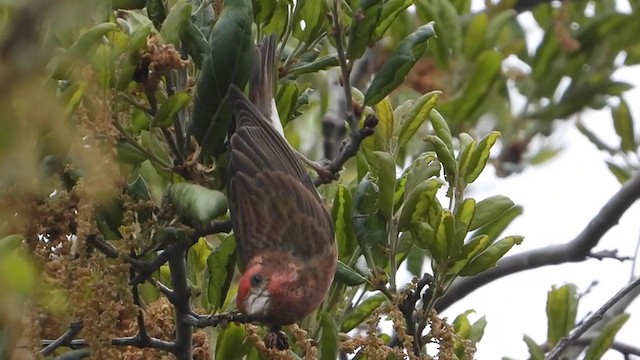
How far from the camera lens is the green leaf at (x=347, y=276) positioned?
3076mm

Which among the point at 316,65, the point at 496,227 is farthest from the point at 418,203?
the point at 496,227

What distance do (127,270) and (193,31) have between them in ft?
2.23

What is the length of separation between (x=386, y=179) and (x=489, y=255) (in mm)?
374

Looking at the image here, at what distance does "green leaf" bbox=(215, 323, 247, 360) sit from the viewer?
3092 millimetres

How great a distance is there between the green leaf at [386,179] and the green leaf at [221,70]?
44 centimetres

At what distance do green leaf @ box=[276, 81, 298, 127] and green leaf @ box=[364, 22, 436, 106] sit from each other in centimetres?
31

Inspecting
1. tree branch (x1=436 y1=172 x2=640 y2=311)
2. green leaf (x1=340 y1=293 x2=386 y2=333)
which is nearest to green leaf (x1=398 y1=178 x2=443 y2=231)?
green leaf (x1=340 y1=293 x2=386 y2=333)

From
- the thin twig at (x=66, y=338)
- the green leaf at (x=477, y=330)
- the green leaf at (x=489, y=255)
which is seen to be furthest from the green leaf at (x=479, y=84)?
the thin twig at (x=66, y=338)

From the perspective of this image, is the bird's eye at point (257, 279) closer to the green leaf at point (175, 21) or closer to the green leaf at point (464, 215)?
the green leaf at point (464, 215)

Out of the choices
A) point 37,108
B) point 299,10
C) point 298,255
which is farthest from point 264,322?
point 37,108

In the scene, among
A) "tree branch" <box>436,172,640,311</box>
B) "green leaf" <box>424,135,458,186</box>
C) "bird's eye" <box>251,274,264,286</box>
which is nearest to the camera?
"green leaf" <box>424,135,458,186</box>

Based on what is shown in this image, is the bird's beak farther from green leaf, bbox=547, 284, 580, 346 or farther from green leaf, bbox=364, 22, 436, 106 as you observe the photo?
green leaf, bbox=547, 284, 580, 346

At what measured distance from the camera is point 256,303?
3246mm

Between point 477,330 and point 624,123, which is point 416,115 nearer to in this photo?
point 477,330
